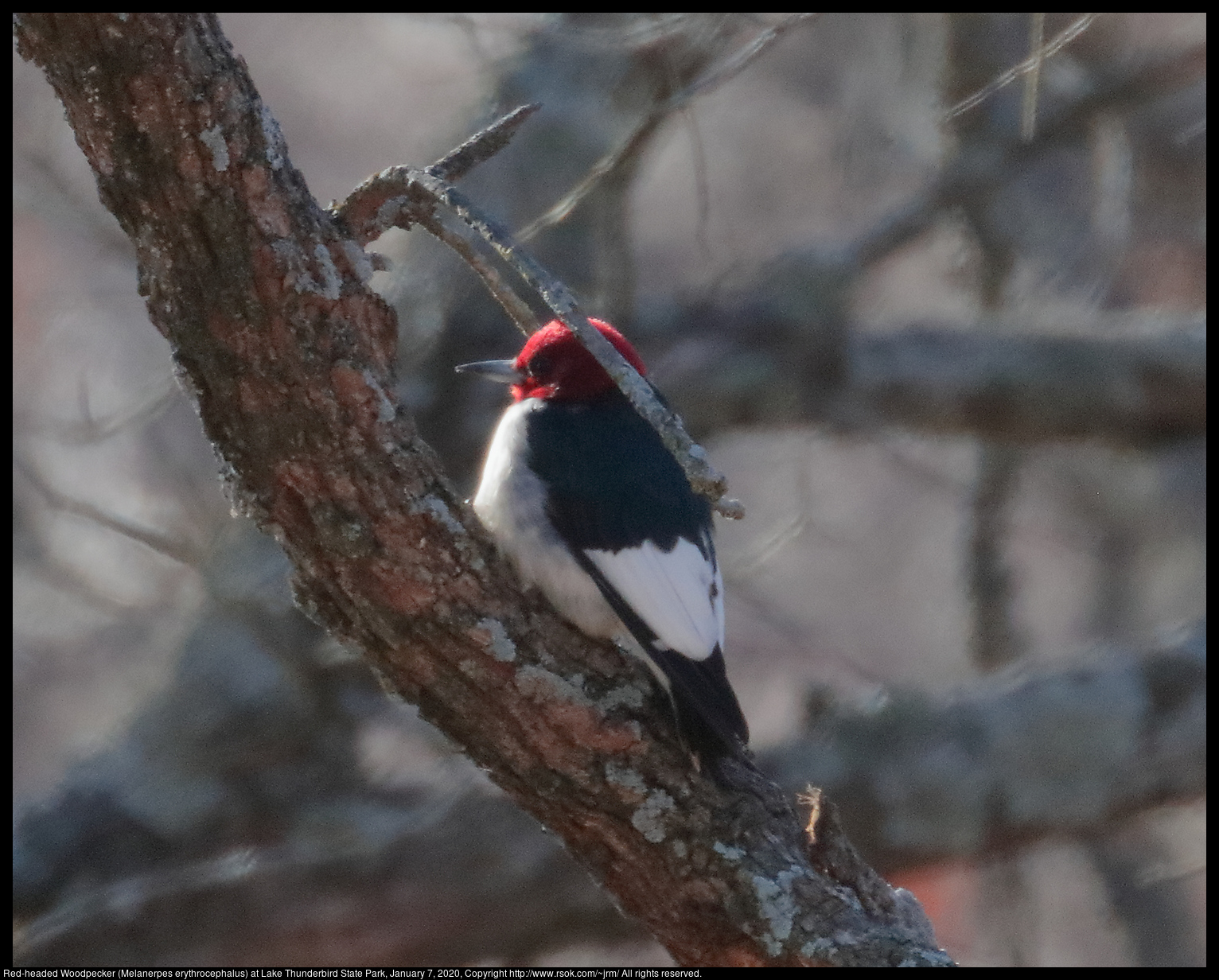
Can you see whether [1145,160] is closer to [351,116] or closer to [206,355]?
[351,116]

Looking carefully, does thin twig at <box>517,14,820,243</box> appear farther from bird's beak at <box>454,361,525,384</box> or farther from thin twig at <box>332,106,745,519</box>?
thin twig at <box>332,106,745,519</box>

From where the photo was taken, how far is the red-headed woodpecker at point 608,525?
235 centimetres

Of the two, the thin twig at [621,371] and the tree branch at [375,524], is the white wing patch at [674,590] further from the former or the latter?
the thin twig at [621,371]

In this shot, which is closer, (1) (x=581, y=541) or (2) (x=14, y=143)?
(1) (x=581, y=541)

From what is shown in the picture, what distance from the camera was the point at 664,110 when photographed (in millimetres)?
3652

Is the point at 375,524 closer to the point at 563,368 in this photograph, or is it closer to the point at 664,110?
the point at 563,368

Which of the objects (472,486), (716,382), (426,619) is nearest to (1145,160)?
(716,382)

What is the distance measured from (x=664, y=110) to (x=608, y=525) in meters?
1.38

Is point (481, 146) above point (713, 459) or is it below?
below

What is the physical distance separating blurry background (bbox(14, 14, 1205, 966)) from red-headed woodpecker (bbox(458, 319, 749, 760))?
51 cm

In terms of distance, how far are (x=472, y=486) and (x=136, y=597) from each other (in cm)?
132

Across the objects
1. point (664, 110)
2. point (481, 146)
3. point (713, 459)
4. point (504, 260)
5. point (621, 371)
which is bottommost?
point (621, 371)

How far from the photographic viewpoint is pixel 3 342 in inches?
166

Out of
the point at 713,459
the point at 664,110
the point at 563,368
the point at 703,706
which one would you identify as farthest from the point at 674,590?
the point at 713,459
